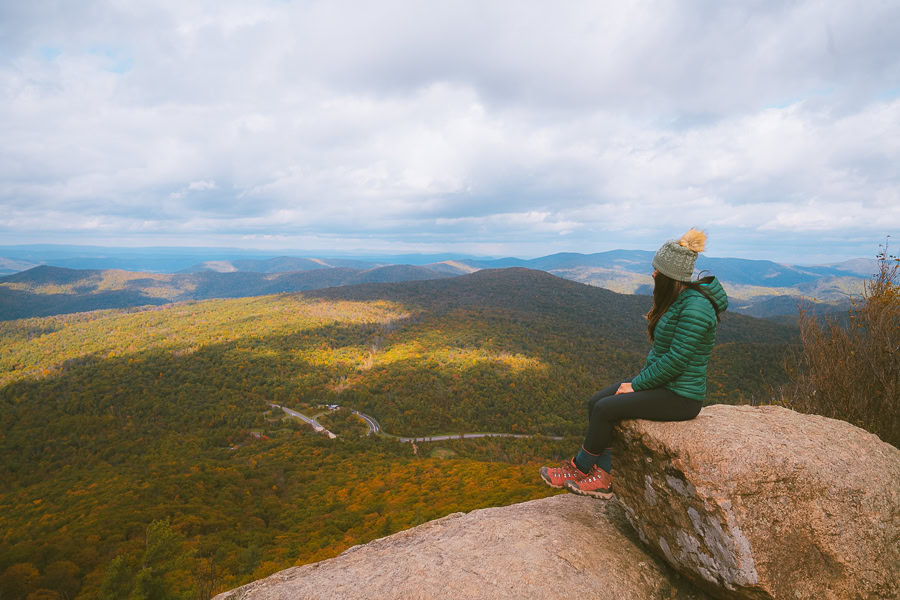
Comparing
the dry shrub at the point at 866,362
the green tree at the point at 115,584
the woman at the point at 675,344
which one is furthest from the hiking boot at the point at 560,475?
the green tree at the point at 115,584

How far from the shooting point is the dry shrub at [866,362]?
805 cm

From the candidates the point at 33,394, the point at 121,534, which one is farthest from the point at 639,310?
the point at 33,394

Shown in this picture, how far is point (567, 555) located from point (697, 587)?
1838 mm

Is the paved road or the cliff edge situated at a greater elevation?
the cliff edge

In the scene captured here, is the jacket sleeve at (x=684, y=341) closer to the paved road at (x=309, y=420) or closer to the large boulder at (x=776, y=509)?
the large boulder at (x=776, y=509)

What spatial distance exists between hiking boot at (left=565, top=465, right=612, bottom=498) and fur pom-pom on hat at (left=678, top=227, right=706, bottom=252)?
3.92 metres

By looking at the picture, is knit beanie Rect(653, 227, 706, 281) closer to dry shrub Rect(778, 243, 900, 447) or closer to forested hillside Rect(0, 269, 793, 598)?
dry shrub Rect(778, 243, 900, 447)

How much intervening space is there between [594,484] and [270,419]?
8445 centimetres

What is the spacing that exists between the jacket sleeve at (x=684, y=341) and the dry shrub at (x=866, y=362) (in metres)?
7.16

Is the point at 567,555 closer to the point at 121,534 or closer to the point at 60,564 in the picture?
the point at 60,564

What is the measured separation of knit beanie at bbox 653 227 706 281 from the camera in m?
4.85

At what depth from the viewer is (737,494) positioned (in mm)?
4266

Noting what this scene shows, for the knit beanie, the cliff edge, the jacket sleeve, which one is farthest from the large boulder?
the knit beanie

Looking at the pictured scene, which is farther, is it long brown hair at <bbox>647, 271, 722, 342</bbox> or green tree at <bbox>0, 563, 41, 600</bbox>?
green tree at <bbox>0, 563, 41, 600</bbox>
